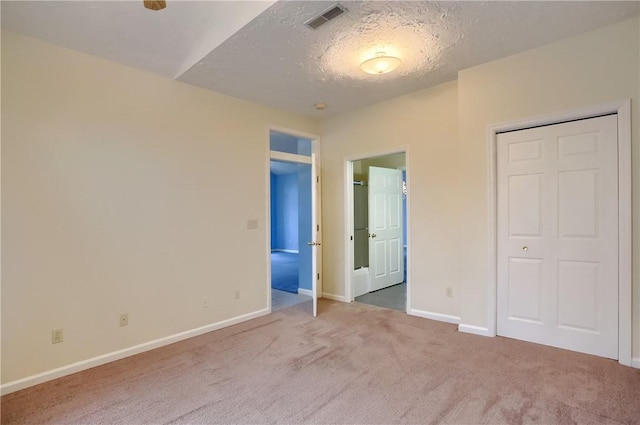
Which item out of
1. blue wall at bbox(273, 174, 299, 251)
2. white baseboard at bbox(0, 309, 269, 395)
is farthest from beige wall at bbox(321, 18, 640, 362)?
blue wall at bbox(273, 174, 299, 251)

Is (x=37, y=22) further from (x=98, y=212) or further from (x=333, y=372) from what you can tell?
(x=333, y=372)

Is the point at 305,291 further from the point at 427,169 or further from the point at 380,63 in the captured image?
the point at 380,63

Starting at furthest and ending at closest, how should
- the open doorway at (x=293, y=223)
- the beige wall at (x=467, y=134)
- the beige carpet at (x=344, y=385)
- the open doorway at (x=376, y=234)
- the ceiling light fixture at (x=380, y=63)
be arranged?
the open doorway at (x=376, y=234) → the open doorway at (x=293, y=223) → the ceiling light fixture at (x=380, y=63) → the beige wall at (x=467, y=134) → the beige carpet at (x=344, y=385)

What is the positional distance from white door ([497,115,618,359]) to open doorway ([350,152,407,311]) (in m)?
1.86

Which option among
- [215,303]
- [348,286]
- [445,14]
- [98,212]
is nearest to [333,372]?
[215,303]

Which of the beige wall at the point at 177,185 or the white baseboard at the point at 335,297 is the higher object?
the beige wall at the point at 177,185

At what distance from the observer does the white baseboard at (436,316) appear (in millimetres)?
3654

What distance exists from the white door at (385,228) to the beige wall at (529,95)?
1.85 m

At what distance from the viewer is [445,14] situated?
236 centimetres

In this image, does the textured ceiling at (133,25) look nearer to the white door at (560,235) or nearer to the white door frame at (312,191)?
the white door frame at (312,191)

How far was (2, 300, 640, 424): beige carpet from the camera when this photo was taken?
205 cm

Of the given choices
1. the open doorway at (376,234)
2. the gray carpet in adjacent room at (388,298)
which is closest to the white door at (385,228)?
the open doorway at (376,234)

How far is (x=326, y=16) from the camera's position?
235 centimetres

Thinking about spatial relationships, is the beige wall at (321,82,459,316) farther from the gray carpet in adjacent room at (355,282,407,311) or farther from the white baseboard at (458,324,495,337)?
the gray carpet in adjacent room at (355,282,407,311)
